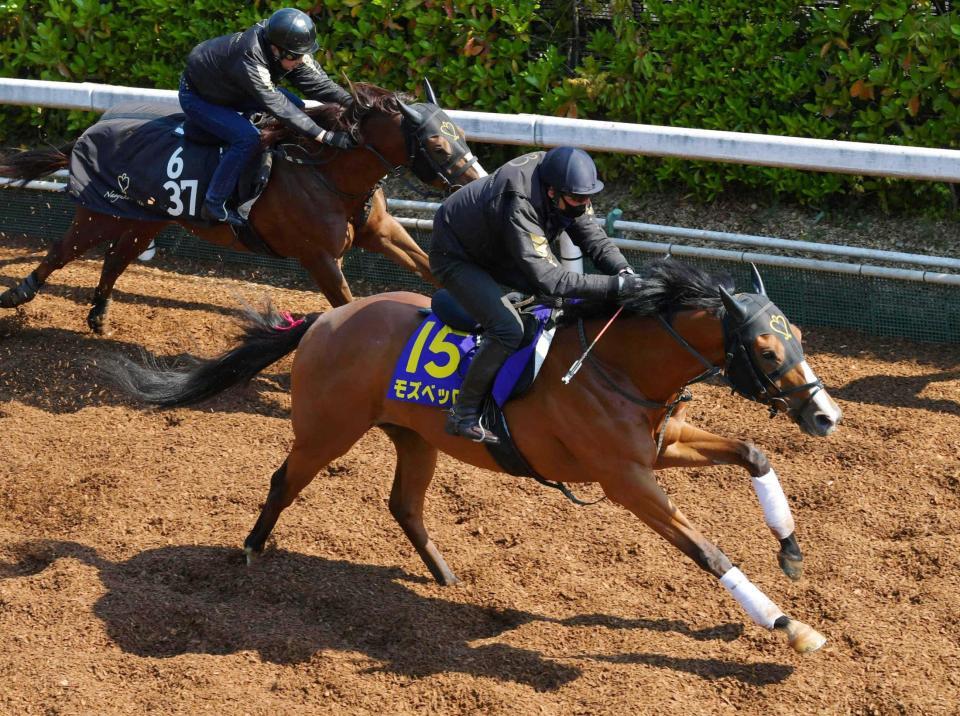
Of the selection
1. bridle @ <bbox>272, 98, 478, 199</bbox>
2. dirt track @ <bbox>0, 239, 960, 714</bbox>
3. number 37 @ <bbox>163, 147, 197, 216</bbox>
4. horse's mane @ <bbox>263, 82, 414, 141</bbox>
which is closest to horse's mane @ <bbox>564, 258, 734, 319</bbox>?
dirt track @ <bbox>0, 239, 960, 714</bbox>

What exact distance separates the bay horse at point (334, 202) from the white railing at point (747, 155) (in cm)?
76

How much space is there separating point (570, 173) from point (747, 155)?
10.2 feet

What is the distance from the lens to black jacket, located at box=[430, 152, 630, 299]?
484cm

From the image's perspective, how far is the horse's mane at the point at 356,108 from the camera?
738 cm

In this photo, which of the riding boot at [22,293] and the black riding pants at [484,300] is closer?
the black riding pants at [484,300]

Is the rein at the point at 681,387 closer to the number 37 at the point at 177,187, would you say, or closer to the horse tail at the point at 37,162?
the number 37 at the point at 177,187

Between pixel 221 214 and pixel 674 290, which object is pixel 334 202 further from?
pixel 674 290

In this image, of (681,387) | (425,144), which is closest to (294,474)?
(681,387)

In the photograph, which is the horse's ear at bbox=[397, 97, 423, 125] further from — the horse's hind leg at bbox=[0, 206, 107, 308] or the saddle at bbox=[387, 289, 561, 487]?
the horse's hind leg at bbox=[0, 206, 107, 308]

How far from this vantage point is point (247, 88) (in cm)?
739

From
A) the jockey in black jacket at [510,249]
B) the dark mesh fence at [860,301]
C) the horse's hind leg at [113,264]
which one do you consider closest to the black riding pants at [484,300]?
the jockey in black jacket at [510,249]

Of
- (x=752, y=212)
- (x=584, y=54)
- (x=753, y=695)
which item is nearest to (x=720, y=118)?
(x=752, y=212)

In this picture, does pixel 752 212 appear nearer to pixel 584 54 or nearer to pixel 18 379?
pixel 584 54

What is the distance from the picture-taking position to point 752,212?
8938 mm
